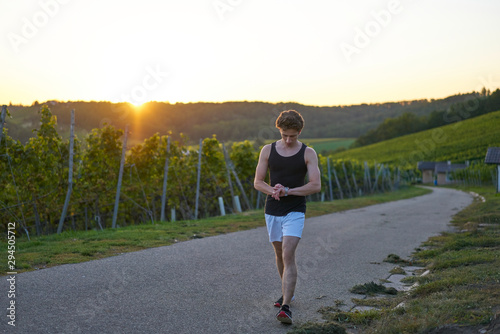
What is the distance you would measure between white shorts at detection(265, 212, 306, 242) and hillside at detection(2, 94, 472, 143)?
1.39 metres

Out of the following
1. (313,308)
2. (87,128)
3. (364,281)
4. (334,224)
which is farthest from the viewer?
(87,128)

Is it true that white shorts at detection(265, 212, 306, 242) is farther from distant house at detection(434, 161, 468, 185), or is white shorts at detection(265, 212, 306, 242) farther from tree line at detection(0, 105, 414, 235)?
distant house at detection(434, 161, 468, 185)

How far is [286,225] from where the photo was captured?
5.00 meters

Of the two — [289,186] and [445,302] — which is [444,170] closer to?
[445,302]

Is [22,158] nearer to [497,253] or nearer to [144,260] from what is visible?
[144,260]

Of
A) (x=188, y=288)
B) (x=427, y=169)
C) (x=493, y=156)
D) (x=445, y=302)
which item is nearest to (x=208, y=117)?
(x=493, y=156)

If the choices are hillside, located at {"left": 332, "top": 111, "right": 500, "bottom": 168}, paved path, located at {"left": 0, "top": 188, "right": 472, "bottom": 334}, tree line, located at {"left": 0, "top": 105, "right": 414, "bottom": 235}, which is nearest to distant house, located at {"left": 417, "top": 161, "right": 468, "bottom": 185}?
hillside, located at {"left": 332, "top": 111, "right": 500, "bottom": 168}

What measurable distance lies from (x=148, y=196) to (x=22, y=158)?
19.5 feet

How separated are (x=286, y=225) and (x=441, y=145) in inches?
4452

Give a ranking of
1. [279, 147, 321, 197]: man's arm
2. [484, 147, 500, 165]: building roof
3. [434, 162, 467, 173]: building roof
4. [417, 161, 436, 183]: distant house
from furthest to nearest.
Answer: [417, 161, 436, 183]: distant house < [434, 162, 467, 173]: building roof < [484, 147, 500, 165]: building roof < [279, 147, 321, 197]: man's arm

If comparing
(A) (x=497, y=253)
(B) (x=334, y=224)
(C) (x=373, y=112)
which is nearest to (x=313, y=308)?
(A) (x=497, y=253)

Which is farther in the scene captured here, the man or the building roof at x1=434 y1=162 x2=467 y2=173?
the building roof at x1=434 y1=162 x2=467 y2=173

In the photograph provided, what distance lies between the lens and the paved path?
4587 mm

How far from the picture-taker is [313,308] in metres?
5.37
